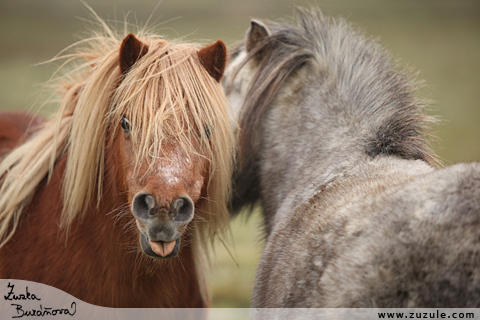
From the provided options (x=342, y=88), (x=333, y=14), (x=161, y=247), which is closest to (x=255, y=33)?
(x=342, y=88)

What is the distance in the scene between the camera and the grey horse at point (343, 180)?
135 cm

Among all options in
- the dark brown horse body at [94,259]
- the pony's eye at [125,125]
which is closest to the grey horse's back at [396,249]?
the dark brown horse body at [94,259]

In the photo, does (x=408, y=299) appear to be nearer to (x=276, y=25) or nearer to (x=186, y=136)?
(x=186, y=136)

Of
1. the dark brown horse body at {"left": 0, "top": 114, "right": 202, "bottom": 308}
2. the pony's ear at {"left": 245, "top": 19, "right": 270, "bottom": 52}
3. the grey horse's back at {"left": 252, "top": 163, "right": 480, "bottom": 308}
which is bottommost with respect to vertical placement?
the dark brown horse body at {"left": 0, "top": 114, "right": 202, "bottom": 308}

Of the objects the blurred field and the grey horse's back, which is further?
the blurred field

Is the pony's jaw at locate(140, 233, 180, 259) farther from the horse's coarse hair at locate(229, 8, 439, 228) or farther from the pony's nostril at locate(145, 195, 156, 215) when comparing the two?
the horse's coarse hair at locate(229, 8, 439, 228)

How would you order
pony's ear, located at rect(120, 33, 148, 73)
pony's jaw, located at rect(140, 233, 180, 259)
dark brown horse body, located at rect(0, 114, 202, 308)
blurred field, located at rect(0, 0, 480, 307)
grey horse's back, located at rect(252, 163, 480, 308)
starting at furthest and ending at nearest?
blurred field, located at rect(0, 0, 480, 307) → dark brown horse body, located at rect(0, 114, 202, 308) → pony's ear, located at rect(120, 33, 148, 73) → pony's jaw, located at rect(140, 233, 180, 259) → grey horse's back, located at rect(252, 163, 480, 308)

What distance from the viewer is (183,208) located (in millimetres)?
1809

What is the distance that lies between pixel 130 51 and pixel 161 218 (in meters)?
0.98

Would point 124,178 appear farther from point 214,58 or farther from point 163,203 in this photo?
point 214,58

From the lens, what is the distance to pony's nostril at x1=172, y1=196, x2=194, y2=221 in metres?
1.76

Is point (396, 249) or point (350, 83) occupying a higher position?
point (350, 83)

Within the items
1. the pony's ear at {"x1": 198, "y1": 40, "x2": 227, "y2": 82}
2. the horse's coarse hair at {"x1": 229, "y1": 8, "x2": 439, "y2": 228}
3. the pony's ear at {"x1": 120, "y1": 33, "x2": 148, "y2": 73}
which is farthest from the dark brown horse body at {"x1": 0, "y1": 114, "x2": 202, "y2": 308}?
the horse's coarse hair at {"x1": 229, "y1": 8, "x2": 439, "y2": 228}
